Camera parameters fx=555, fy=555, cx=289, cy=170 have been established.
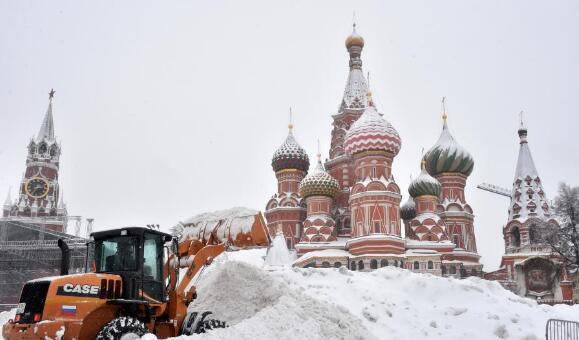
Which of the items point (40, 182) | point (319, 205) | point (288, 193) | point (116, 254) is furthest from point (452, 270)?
point (40, 182)

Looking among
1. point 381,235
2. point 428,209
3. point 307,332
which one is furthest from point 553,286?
point 307,332

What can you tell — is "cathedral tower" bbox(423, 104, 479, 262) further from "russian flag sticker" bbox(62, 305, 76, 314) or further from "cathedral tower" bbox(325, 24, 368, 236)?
"russian flag sticker" bbox(62, 305, 76, 314)

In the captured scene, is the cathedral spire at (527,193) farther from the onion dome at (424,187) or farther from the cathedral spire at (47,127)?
the cathedral spire at (47,127)

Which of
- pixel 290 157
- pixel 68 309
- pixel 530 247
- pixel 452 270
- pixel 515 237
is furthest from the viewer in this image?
pixel 290 157

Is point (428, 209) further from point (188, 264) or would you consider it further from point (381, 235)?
point (188, 264)

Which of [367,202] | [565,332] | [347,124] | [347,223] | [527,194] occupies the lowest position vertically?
[565,332]

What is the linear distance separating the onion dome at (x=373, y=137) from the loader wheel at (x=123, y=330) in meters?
31.1

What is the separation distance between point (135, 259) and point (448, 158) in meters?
39.5

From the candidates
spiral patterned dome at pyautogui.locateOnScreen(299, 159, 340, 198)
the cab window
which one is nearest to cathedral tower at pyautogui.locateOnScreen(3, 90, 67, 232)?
spiral patterned dome at pyautogui.locateOnScreen(299, 159, 340, 198)

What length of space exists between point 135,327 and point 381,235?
95.8ft

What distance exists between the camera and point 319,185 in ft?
131

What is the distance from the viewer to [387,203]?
1428 inches

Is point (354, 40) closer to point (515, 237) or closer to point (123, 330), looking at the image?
point (515, 237)

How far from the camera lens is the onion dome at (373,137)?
123 ft
